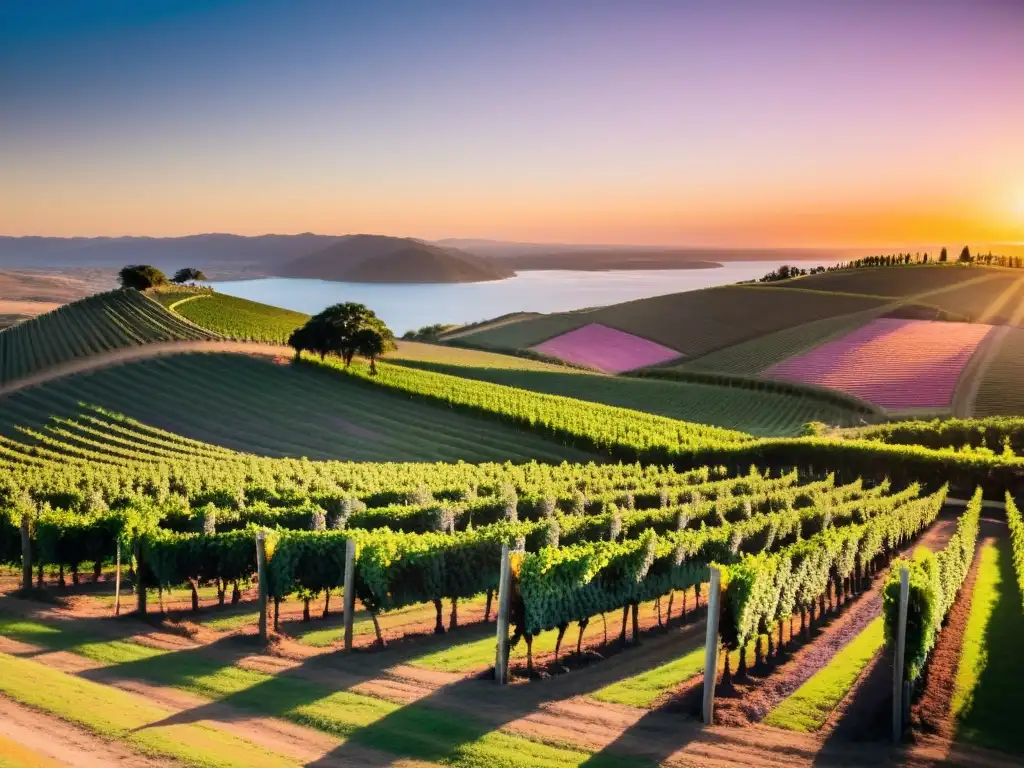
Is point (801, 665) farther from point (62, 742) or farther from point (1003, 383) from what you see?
point (1003, 383)

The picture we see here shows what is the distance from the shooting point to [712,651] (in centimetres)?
1420

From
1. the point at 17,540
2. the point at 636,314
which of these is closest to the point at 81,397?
the point at 17,540

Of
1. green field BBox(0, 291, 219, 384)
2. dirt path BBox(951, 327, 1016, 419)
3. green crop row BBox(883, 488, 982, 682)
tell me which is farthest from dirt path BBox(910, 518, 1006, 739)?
green field BBox(0, 291, 219, 384)

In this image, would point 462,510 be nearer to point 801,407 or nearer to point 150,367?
point 150,367

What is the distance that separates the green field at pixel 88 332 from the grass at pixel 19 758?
53.6 meters

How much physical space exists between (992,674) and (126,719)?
15.0m

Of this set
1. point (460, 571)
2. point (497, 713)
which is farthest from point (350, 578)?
point (497, 713)

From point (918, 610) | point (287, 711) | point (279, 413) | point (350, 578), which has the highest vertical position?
point (918, 610)

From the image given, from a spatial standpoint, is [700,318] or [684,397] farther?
[700,318]

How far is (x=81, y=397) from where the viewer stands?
55.2 meters

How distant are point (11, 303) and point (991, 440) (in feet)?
556

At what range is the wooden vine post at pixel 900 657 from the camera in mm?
13344

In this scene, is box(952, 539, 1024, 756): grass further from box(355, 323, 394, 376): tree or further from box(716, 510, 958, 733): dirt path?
box(355, 323, 394, 376): tree

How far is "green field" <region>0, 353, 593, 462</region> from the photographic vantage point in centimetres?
5022
